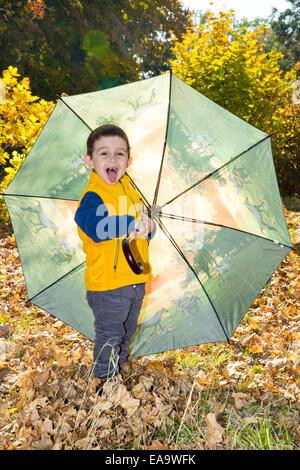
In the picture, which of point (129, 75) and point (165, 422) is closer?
point (165, 422)

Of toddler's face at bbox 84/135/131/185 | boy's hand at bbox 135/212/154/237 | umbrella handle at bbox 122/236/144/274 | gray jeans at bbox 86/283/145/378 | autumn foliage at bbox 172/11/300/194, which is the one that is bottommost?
gray jeans at bbox 86/283/145/378

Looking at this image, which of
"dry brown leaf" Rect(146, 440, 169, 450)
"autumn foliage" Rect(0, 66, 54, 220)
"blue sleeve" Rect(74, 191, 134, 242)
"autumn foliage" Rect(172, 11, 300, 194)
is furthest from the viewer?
"autumn foliage" Rect(172, 11, 300, 194)

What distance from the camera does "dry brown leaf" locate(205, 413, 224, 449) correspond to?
2032mm

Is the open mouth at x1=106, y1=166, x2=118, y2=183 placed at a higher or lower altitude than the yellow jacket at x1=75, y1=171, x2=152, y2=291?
higher

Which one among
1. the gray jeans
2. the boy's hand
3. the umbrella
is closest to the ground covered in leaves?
the gray jeans

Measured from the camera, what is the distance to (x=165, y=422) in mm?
2223

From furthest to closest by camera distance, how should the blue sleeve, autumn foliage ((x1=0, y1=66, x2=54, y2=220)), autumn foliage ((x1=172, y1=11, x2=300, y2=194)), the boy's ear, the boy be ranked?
1. autumn foliage ((x1=172, y1=11, x2=300, y2=194))
2. autumn foliage ((x1=0, y1=66, x2=54, y2=220))
3. the boy's ear
4. the boy
5. the blue sleeve

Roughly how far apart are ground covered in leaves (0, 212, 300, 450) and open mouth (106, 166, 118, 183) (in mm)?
1334

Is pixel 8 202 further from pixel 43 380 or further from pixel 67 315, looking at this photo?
pixel 43 380

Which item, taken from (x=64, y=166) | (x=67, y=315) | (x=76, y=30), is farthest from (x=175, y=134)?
(x=76, y=30)

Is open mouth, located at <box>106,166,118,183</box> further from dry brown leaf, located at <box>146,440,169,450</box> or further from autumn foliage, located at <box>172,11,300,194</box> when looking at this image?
autumn foliage, located at <box>172,11,300,194</box>

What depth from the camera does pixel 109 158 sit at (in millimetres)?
2316

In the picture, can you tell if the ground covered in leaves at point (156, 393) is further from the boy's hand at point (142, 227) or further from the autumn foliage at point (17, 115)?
the autumn foliage at point (17, 115)
